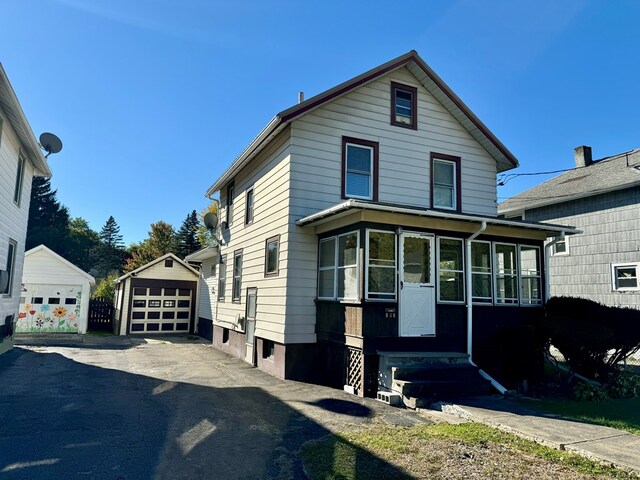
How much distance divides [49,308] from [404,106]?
16.6m

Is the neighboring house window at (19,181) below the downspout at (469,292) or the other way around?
the other way around

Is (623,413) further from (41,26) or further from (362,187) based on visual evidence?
(41,26)

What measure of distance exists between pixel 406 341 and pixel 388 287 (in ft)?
3.81

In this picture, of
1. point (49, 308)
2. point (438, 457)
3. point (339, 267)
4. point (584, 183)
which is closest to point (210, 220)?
point (49, 308)

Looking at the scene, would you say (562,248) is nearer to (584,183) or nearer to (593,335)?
(584,183)

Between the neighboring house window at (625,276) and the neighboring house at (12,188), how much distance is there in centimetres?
1768

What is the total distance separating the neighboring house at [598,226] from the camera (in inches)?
551

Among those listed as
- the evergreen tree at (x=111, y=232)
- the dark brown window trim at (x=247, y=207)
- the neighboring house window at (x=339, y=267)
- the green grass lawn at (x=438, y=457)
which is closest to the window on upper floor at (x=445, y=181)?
the neighboring house window at (x=339, y=267)

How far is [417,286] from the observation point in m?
9.30

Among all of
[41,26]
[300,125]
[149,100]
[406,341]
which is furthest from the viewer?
[149,100]

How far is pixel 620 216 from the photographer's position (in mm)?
14398

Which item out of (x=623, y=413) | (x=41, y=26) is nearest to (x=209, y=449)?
(x=623, y=413)

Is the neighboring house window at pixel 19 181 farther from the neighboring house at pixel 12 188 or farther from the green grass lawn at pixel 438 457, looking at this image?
the green grass lawn at pixel 438 457

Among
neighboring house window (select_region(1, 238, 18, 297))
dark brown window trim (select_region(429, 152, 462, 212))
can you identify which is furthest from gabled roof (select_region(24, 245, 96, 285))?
dark brown window trim (select_region(429, 152, 462, 212))
